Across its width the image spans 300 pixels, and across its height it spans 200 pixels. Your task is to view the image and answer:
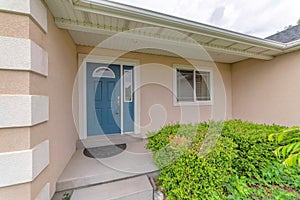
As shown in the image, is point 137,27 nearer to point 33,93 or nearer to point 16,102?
point 33,93

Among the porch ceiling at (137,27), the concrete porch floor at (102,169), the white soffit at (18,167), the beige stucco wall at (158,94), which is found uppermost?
the porch ceiling at (137,27)

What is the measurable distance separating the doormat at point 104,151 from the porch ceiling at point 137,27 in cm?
250

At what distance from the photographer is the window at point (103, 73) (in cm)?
395

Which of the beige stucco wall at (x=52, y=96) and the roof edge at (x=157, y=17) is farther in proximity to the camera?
the roof edge at (x=157, y=17)

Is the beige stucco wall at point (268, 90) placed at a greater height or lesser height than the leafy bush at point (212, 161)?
greater

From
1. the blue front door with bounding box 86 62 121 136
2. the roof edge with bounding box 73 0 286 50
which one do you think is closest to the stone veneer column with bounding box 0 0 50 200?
the roof edge with bounding box 73 0 286 50

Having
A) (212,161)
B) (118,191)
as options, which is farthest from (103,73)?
(212,161)

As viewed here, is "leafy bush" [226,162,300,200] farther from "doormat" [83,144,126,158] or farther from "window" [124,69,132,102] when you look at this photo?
"window" [124,69,132,102]

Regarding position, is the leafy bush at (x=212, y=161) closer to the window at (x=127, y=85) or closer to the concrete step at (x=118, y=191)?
the concrete step at (x=118, y=191)

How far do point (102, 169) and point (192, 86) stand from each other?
4128 millimetres

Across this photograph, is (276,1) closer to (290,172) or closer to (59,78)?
(290,172)

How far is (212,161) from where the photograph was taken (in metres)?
1.98

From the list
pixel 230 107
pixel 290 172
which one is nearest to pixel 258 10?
pixel 230 107

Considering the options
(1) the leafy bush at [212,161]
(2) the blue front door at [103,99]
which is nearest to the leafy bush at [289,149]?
(1) the leafy bush at [212,161]
